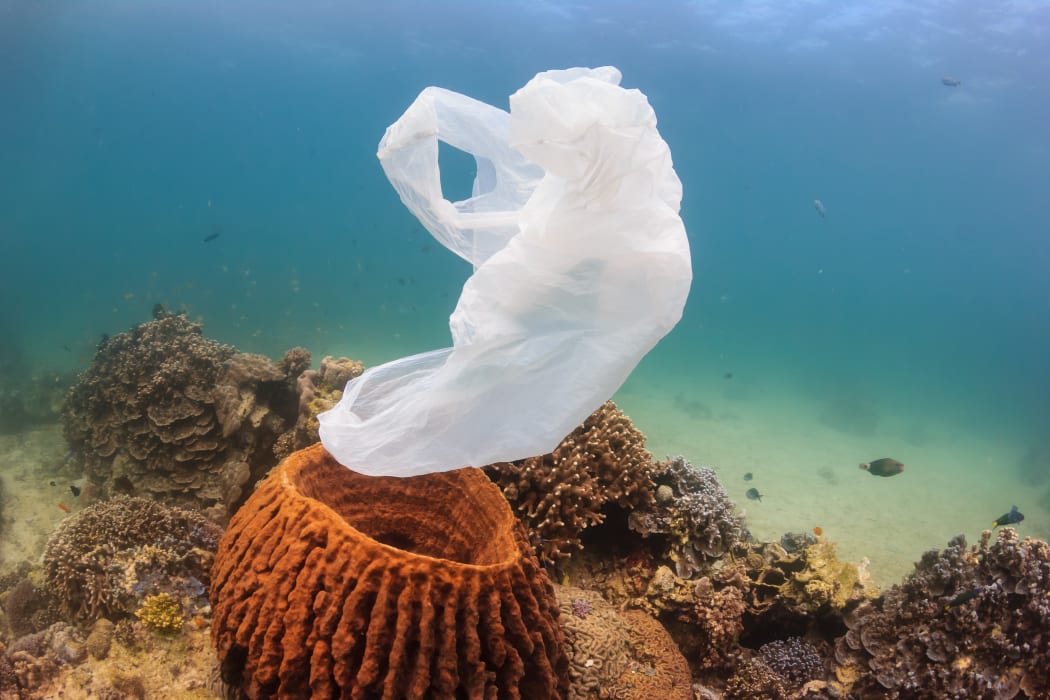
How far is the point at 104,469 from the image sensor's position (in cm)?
780

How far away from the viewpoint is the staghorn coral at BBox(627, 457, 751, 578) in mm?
4707

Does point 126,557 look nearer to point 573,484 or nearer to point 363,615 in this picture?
point 363,615

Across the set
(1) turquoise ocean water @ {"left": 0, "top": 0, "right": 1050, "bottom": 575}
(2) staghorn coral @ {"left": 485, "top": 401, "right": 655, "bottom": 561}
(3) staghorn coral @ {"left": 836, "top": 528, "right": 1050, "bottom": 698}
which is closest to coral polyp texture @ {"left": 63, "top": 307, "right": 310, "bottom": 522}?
(2) staghorn coral @ {"left": 485, "top": 401, "right": 655, "bottom": 561}

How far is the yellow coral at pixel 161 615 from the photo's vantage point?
2.98m

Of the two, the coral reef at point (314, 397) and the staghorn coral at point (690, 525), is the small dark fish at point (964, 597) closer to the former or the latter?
the staghorn coral at point (690, 525)

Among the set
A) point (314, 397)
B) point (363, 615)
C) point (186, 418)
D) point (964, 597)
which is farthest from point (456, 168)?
point (363, 615)

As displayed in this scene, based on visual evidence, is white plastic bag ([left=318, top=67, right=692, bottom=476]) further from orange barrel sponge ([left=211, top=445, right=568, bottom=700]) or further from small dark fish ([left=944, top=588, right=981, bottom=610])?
small dark fish ([left=944, top=588, right=981, bottom=610])

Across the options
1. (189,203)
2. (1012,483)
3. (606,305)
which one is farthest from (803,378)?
(189,203)

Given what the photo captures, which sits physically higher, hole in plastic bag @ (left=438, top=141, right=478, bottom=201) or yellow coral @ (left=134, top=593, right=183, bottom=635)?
yellow coral @ (left=134, top=593, right=183, bottom=635)

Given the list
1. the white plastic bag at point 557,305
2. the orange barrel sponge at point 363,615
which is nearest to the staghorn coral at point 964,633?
the orange barrel sponge at point 363,615

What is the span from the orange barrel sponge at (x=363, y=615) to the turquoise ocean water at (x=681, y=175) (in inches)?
600

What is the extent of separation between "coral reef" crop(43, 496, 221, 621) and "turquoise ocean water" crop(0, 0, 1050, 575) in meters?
14.7

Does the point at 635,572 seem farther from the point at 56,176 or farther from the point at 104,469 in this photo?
the point at 56,176

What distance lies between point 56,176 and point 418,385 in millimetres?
118006
